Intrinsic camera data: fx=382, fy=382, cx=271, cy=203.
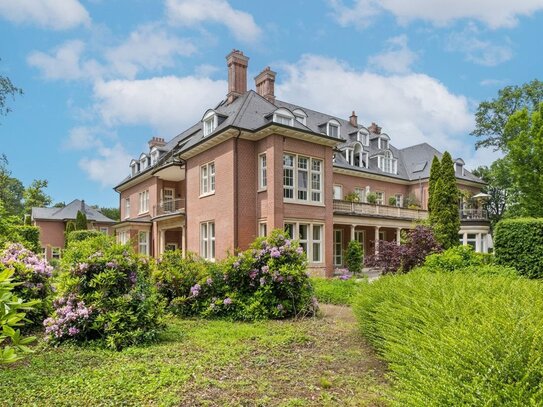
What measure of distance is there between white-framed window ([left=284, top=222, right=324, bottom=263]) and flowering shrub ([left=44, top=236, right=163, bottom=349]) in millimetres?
10985

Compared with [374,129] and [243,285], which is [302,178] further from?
[374,129]

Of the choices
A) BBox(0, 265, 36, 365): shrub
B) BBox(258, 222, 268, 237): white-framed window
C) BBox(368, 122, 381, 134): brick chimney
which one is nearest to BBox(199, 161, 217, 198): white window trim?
BBox(258, 222, 268, 237): white-framed window

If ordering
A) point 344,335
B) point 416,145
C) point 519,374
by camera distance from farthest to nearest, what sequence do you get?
point 416,145 < point 344,335 < point 519,374

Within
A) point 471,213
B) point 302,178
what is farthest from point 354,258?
point 471,213

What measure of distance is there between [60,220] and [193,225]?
25.6 meters

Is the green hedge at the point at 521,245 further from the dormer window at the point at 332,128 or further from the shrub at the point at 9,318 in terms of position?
the dormer window at the point at 332,128

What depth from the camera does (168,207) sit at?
2416cm

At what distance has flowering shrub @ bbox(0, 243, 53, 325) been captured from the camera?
7.16 m

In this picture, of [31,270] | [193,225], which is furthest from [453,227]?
[31,270]

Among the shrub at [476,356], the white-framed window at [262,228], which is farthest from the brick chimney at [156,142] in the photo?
the shrub at [476,356]

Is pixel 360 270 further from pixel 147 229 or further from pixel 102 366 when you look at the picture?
pixel 102 366

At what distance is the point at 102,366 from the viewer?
4.89 meters

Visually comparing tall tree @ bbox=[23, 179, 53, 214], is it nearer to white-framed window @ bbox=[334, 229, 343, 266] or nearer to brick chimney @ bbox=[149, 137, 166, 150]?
brick chimney @ bbox=[149, 137, 166, 150]

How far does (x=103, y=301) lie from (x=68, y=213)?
38.2 m
